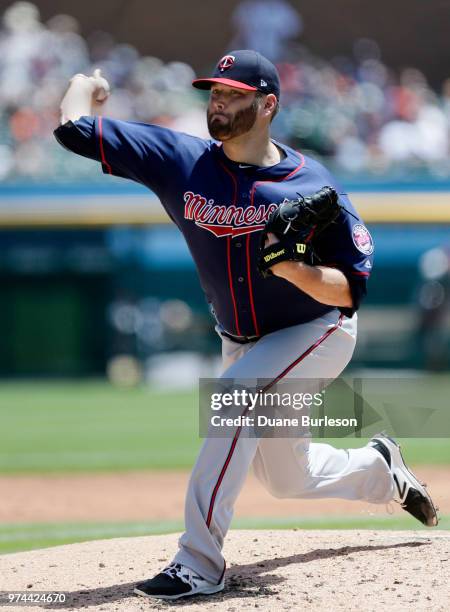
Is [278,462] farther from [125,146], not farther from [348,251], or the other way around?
[125,146]

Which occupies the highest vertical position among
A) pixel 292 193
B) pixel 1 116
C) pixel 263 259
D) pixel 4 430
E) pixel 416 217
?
pixel 1 116

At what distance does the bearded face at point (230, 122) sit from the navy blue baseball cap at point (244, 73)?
0.07 metres

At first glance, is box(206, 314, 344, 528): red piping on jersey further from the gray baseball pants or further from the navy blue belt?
the navy blue belt

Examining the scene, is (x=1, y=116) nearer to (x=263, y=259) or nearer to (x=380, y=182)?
(x=380, y=182)

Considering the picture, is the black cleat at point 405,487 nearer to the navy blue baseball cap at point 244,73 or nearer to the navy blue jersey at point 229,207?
the navy blue jersey at point 229,207

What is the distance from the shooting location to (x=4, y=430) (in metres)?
9.62

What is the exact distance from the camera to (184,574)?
10.6ft

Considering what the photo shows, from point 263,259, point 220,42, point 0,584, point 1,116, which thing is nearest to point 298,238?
point 263,259

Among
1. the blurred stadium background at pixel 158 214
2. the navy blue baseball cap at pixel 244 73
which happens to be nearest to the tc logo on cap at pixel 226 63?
the navy blue baseball cap at pixel 244 73

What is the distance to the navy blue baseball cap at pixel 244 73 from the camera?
11.4ft

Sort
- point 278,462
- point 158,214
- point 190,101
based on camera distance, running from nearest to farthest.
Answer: point 278,462 < point 158,214 < point 190,101

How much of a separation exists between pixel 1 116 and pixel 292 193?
1082 centimetres

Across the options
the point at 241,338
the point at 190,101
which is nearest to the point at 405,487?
the point at 241,338

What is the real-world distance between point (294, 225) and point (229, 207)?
1.22 feet
